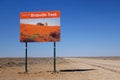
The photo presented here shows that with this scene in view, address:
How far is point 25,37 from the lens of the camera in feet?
94.7

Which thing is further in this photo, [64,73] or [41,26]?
[41,26]

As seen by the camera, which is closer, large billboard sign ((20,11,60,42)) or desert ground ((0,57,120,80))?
desert ground ((0,57,120,80))

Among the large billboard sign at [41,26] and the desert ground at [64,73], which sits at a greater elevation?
the large billboard sign at [41,26]

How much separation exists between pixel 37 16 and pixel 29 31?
172 cm

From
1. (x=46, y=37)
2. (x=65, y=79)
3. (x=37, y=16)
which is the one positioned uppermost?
(x=37, y=16)

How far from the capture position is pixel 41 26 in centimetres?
2858

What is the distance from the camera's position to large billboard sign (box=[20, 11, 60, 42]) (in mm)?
28312

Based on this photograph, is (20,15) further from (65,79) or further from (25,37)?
(65,79)

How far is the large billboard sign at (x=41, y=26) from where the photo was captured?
28.3m

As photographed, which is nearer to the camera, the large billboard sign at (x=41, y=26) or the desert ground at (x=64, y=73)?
the desert ground at (x=64, y=73)

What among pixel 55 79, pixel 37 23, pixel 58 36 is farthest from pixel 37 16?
pixel 55 79

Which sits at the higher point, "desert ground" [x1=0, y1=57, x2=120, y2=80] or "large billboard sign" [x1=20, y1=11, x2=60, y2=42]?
"large billboard sign" [x1=20, y1=11, x2=60, y2=42]

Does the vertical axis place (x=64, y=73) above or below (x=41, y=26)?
below

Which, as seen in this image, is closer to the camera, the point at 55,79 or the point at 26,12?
the point at 55,79
